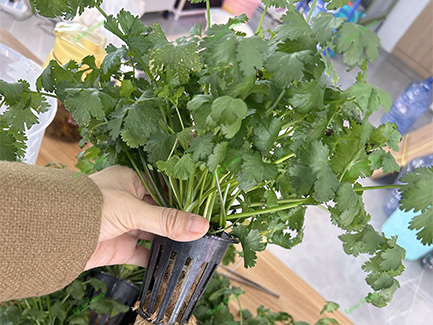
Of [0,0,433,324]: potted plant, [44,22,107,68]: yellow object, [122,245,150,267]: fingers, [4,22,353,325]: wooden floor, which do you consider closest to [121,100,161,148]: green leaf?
[0,0,433,324]: potted plant

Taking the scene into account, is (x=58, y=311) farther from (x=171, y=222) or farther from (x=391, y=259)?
(x=391, y=259)

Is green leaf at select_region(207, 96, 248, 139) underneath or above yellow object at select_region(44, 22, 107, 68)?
above

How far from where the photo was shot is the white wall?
2.95 meters

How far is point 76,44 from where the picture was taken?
4.05ft

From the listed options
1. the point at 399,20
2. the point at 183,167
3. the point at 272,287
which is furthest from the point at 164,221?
the point at 399,20

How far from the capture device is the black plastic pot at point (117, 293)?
855 millimetres

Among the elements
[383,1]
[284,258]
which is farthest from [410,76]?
[284,258]

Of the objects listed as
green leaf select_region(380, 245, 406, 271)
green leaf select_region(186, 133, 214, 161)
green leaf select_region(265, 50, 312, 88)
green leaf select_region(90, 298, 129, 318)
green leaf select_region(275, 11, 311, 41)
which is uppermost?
green leaf select_region(275, 11, 311, 41)

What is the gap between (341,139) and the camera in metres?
0.54

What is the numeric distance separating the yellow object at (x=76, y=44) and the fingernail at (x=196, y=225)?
75 centimetres

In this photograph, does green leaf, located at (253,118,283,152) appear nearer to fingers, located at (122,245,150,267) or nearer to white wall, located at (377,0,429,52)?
fingers, located at (122,245,150,267)

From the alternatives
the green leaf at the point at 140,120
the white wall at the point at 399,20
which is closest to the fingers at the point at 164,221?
the green leaf at the point at 140,120

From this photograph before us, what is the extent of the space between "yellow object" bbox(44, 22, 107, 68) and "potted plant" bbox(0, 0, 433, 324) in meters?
0.62

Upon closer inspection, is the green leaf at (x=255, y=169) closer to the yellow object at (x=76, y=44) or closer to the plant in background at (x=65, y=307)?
the plant in background at (x=65, y=307)
